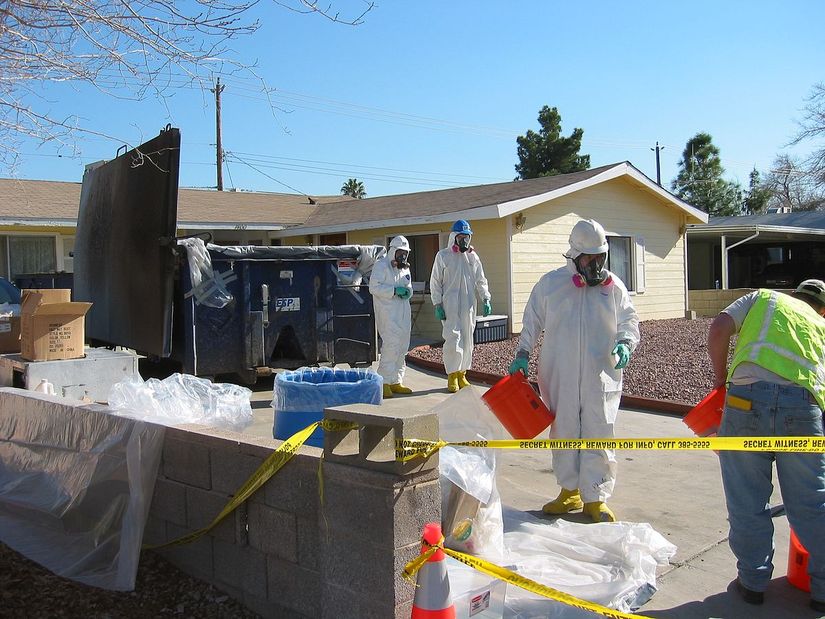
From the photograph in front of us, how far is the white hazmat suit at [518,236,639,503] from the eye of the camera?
4699 mm

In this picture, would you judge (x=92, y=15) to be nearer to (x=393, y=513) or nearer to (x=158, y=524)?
(x=158, y=524)

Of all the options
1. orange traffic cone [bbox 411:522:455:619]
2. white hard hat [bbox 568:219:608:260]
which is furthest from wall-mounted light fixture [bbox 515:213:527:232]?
orange traffic cone [bbox 411:522:455:619]

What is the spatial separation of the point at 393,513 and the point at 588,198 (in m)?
14.3

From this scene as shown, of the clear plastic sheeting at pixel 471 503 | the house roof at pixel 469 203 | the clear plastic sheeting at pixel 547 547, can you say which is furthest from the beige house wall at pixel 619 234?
the clear plastic sheeting at pixel 471 503

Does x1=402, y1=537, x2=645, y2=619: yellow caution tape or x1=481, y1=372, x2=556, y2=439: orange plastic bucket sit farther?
x1=481, y1=372, x2=556, y2=439: orange plastic bucket

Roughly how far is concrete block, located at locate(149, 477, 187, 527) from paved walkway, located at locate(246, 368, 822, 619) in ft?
4.51

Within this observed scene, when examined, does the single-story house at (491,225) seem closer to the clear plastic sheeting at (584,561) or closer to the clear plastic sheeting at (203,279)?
the clear plastic sheeting at (203,279)

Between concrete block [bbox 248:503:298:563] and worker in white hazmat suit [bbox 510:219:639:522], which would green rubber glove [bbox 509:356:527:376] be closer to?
worker in white hazmat suit [bbox 510:219:639:522]

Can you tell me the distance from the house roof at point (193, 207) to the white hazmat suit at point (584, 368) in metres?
12.7

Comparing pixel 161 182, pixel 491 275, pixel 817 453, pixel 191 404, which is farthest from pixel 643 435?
pixel 491 275

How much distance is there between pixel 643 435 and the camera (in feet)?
23.2

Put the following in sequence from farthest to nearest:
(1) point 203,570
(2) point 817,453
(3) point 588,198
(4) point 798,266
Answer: (4) point 798,266 → (3) point 588,198 → (1) point 203,570 → (2) point 817,453

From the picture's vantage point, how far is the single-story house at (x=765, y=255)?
82.5 ft

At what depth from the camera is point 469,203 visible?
1549cm
